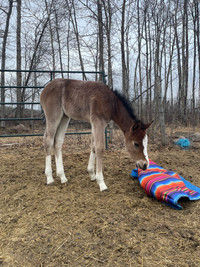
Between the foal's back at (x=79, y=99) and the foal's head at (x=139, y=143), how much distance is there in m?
0.54

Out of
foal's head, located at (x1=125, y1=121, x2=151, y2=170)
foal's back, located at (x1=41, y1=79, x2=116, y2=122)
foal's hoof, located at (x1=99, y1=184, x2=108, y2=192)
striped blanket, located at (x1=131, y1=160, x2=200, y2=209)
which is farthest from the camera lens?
foal's back, located at (x1=41, y1=79, x2=116, y2=122)

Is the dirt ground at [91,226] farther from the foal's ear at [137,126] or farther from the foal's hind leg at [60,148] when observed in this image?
the foal's ear at [137,126]

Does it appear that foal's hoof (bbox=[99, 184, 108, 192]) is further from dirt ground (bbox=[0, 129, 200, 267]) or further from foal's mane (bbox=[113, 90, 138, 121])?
foal's mane (bbox=[113, 90, 138, 121])

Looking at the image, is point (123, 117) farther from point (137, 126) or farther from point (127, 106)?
point (137, 126)

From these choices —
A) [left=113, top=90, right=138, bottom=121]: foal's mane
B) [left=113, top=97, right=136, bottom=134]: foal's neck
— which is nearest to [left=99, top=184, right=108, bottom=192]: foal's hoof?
[left=113, top=97, right=136, bottom=134]: foal's neck

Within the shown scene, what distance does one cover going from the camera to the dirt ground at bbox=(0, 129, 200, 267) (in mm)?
1540

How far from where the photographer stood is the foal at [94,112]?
2.96 meters

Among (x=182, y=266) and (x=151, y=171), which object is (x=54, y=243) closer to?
(x=182, y=266)

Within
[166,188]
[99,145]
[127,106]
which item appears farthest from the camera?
[127,106]

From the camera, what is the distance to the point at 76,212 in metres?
2.27

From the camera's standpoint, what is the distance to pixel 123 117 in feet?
10.3

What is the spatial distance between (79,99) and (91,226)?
206cm

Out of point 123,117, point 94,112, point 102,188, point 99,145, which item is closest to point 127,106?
point 123,117

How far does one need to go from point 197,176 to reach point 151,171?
1220mm
